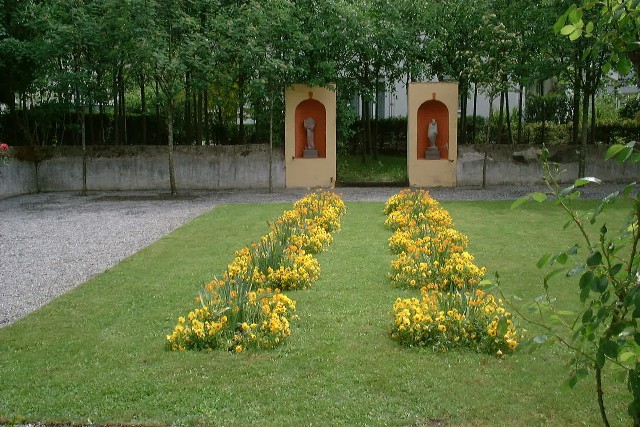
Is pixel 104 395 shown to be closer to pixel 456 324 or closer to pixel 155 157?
pixel 456 324

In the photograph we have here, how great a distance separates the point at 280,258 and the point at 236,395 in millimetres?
3624

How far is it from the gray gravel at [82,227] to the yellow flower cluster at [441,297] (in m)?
4.20

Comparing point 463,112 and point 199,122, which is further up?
point 463,112

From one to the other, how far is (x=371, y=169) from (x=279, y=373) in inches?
771

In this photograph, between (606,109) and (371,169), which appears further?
(606,109)

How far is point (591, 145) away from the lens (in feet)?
73.5

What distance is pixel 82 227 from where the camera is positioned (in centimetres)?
1425

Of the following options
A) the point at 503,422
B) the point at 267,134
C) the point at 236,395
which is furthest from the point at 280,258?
the point at 267,134

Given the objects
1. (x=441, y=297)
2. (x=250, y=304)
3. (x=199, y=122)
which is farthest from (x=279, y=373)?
(x=199, y=122)

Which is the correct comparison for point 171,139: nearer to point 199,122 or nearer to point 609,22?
point 199,122

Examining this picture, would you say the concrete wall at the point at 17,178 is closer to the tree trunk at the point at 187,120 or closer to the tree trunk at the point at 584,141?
the tree trunk at the point at 187,120

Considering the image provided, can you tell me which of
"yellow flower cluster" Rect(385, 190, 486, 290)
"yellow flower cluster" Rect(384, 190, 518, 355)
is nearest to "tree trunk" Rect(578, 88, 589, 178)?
"yellow flower cluster" Rect(384, 190, 518, 355)

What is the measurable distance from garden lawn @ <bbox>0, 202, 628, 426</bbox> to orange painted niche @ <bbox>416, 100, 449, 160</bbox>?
1528 cm

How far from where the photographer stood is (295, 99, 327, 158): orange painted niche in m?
23.5
